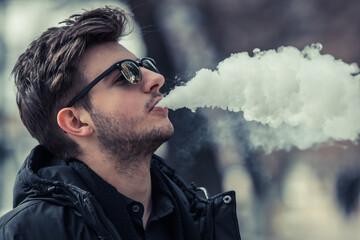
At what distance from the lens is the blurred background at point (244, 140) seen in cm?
253

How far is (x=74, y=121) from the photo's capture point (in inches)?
76.7

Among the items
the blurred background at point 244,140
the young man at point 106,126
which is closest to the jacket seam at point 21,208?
the young man at point 106,126

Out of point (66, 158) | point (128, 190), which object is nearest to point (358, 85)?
point (128, 190)

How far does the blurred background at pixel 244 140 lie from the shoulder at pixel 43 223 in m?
1.08

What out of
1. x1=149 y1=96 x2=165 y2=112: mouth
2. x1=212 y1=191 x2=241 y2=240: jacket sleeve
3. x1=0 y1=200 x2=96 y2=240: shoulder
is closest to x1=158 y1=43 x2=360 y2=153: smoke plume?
x1=149 y1=96 x2=165 y2=112: mouth

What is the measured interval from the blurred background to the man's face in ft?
1.79

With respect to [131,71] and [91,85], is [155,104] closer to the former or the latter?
[131,71]

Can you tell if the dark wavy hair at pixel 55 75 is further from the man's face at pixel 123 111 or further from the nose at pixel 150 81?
the nose at pixel 150 81

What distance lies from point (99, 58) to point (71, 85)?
174mm

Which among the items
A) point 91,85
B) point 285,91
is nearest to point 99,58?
point 91,85

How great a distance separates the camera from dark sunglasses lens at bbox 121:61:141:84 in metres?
1.90

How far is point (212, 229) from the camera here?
1.87 metres

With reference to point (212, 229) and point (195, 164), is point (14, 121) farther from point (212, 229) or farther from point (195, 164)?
point (212, 229)

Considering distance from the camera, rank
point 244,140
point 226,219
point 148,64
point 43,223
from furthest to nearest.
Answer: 1. point 244,140
2. point 148,64
3. point 226,219
4. point 43,223
